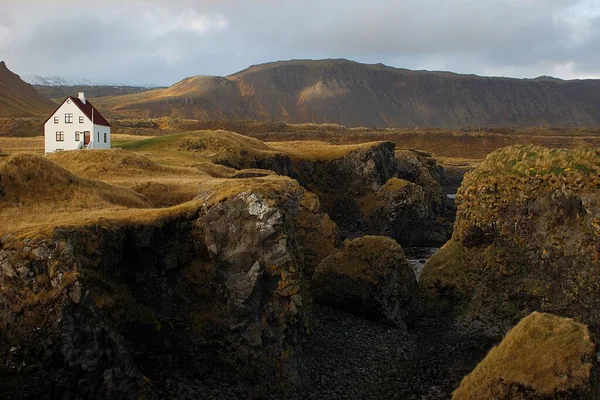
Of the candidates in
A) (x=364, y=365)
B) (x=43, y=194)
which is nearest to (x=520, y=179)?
(x=364, y=365)

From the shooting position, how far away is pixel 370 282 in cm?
3156

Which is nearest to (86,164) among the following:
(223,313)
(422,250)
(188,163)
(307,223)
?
(188,163)

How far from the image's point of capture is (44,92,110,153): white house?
64.4 meters

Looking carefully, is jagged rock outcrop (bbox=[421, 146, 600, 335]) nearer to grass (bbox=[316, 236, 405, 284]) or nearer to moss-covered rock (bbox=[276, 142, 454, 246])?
grass (bbox=[316, 236, 405, 284])

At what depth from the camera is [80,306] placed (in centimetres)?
1878

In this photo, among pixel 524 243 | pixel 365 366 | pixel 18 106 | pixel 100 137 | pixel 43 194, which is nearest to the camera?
pixel 365 366

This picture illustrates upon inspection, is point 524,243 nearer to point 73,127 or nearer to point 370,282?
point 370,282

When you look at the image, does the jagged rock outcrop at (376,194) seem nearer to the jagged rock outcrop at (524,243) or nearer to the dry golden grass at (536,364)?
the jagged rock outcrop at (524,243)

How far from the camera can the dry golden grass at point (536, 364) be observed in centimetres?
1780

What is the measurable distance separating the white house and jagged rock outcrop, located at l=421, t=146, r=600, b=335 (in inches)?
1882

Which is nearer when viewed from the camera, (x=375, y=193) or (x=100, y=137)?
(x=100, y=137)

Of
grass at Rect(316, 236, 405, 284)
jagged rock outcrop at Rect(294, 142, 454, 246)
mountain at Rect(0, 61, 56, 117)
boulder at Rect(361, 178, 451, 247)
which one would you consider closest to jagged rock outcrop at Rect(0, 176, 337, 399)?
grass at Rect(316, 236, 405, 284)

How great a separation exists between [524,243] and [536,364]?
15.3m

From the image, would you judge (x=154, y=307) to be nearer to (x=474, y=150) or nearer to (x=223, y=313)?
(x=223, y=313)
